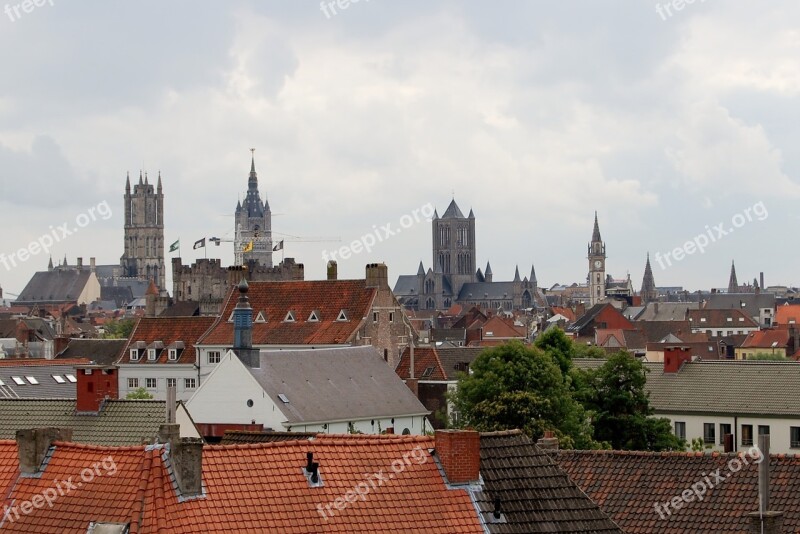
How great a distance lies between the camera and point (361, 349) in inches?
2810

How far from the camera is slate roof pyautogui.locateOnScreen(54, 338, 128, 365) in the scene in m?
104

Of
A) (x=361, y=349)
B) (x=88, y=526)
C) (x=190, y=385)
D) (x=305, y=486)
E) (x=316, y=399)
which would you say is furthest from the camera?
(x=190, y=385)

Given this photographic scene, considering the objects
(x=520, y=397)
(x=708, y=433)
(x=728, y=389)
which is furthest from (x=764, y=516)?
(x=728, y=389)

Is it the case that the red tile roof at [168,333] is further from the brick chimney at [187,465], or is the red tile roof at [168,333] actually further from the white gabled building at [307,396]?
the brick chimney at [187,465]

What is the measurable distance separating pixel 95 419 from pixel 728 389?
34191 millimetres

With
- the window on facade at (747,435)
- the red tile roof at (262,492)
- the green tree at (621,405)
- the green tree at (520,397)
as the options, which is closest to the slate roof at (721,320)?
the window on facade at (747,435)

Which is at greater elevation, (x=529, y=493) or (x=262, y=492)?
(x=262, y=492)

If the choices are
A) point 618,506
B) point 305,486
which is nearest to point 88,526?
point 305,486

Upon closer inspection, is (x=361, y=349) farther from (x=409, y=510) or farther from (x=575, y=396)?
(x=409, y=510)

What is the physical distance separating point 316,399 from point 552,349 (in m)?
14.4

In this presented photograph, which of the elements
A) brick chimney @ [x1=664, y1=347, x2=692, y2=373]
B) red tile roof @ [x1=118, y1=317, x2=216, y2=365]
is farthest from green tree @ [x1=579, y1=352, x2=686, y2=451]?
red tile roof @ [x1=118, y1=317, x2=216, y2=365]

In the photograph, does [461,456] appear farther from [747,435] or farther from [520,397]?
[747,435]

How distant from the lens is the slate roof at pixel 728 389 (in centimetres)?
6294

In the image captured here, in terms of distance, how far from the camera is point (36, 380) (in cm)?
6366
